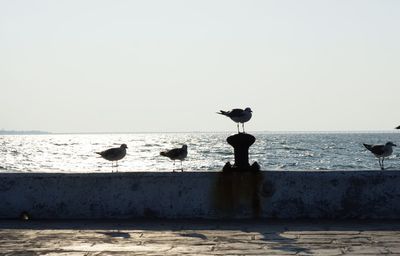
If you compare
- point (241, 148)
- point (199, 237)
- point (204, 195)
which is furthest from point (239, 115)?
point (199, 237)

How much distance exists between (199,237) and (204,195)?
2.36m

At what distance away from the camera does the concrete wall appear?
10961 mm

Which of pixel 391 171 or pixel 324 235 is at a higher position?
pixel 391 171

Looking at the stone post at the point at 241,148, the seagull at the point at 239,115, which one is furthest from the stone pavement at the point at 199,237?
the seagull at the point at 239,115

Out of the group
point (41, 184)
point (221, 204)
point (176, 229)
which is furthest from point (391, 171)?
point (41, 184)

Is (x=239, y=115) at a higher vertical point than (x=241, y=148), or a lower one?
higher

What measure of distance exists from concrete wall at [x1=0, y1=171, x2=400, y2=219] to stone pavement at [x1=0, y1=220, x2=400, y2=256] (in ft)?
1.43

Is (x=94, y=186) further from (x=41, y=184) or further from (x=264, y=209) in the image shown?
(x=264, y=209)

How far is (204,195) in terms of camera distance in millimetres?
11117

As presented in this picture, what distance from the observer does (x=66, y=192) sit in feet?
36.8

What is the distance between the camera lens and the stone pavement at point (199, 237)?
7.66 meters

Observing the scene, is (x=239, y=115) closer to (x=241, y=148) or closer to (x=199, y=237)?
(x=241, y=148)

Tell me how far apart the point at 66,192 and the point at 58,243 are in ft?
9.87

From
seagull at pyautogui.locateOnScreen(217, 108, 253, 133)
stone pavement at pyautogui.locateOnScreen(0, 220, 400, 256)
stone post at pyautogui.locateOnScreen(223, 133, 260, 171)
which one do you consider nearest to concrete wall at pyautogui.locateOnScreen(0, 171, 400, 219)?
stone post at pyautogui.locateOnScreen(223, 133, 260, 171)
